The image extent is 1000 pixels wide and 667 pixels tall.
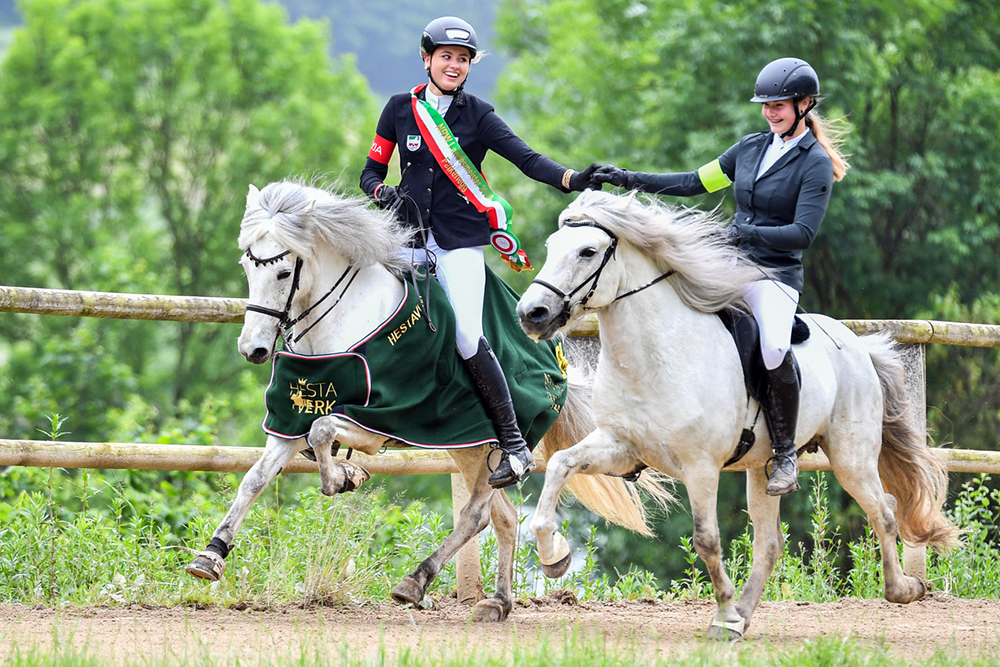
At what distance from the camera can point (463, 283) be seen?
5.68 meters

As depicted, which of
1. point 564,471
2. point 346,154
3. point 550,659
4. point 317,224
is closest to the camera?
point 550,659

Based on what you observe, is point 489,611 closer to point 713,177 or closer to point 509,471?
point 509,471

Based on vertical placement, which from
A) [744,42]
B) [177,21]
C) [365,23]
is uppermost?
[365,23]

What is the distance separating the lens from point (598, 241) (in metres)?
5.02

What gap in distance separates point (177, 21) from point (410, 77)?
7927 cm

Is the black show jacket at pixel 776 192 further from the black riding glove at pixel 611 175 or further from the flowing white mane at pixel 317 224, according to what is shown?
the flowing white mane at pixel 317 224

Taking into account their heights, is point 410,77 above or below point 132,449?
above

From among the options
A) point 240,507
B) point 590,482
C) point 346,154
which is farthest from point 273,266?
point 346,154

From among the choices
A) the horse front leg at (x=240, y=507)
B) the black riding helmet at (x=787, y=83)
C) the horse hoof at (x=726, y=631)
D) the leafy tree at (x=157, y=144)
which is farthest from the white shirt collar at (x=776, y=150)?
the leafy tree at (x=157, y=144)

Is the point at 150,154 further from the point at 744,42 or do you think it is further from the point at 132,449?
the point at 132,449

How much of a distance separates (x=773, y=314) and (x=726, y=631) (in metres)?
1.47

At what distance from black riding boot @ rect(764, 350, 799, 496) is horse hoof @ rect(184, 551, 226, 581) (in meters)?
2.48

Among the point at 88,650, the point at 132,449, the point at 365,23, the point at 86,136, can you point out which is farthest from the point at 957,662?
the point at 365,23

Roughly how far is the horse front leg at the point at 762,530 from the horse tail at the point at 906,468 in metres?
0.80
